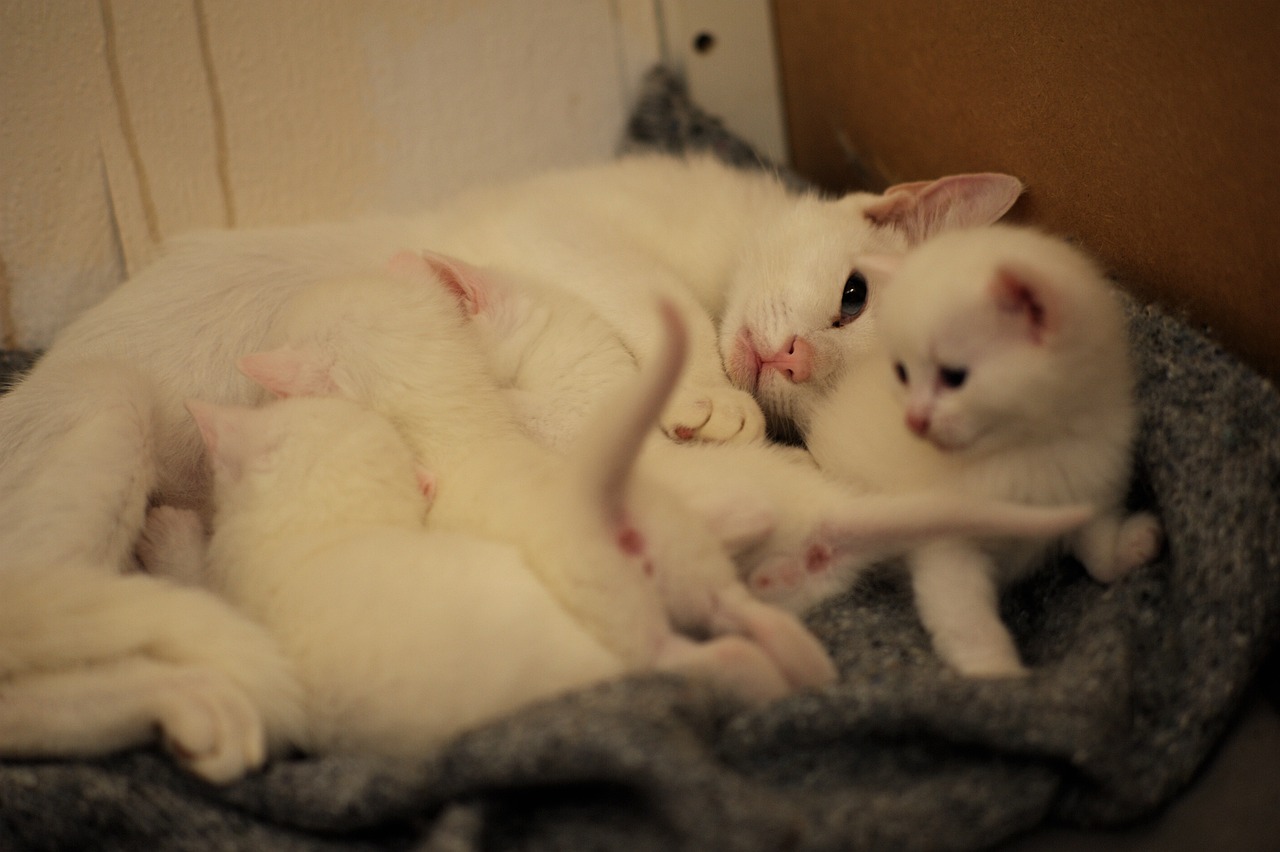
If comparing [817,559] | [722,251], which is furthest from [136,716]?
[722,251]

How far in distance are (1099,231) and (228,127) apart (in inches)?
64.8

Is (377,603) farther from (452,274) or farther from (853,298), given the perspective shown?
(853,298)

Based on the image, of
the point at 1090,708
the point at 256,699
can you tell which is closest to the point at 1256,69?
the point at 1090,708

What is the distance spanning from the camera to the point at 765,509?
1.23m

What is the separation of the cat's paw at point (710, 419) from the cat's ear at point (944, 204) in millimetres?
451

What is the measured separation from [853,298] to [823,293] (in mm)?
65

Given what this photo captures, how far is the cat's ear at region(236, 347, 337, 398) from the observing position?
1433 mm

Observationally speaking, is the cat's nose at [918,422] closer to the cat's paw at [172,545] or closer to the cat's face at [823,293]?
the cat's face at [823,293]

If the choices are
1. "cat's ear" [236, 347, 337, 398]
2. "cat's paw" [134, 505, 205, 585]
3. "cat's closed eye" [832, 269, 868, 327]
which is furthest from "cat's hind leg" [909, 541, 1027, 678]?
"cat's paw" [134, 505, 205, 585]

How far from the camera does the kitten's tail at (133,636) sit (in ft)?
3.47

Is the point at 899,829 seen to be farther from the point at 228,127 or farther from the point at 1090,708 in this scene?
the point at 228,127

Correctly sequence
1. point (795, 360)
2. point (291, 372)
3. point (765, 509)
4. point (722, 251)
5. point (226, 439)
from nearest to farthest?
point (765, 509) < point (226, 439) < point (291, 372) < point (795, 360) < point (722, 251)

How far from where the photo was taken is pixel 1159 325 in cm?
133

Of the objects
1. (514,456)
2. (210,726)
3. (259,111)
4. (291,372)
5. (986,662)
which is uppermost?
(259,111)
